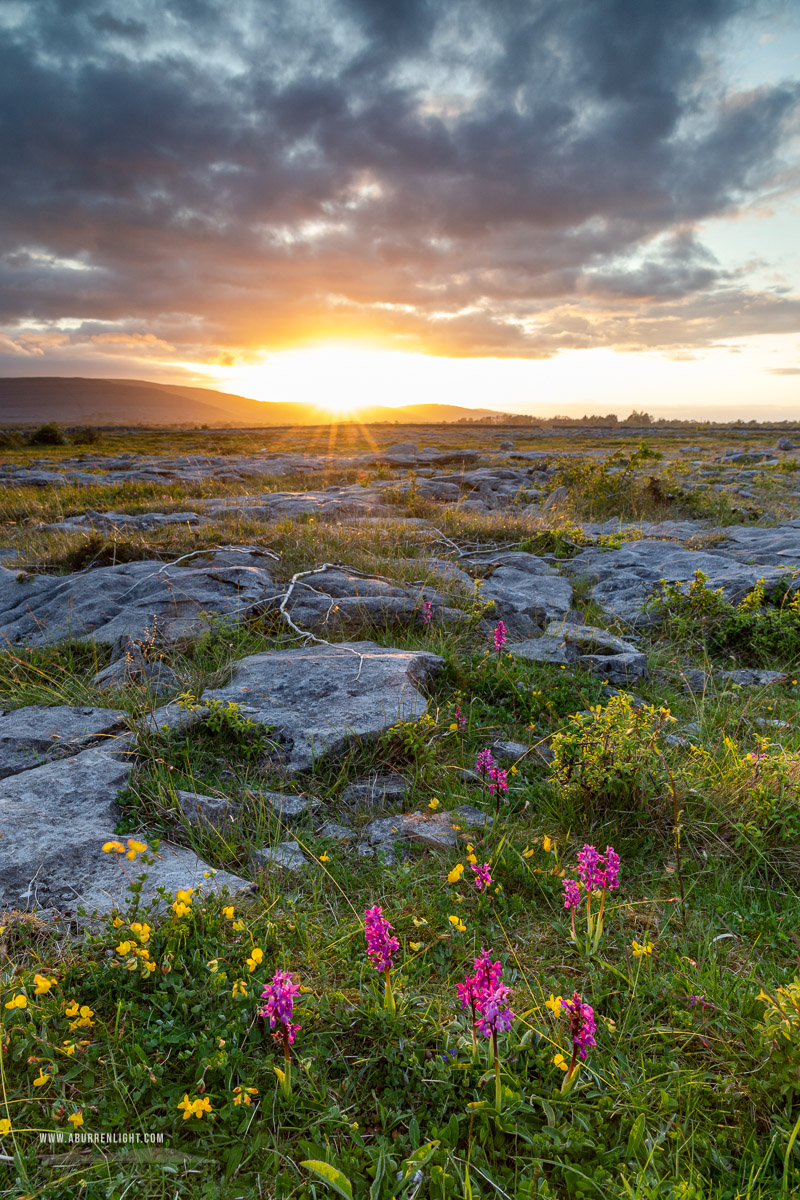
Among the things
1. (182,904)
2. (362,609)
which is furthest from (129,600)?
(182,904)

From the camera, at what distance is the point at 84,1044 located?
2020 millimetres

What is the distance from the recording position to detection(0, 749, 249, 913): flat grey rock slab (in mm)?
2652

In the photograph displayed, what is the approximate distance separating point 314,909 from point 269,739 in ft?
4.94

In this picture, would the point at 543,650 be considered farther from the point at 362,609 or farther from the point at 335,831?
the point at 335,831

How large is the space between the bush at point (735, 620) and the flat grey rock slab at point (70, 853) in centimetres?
544

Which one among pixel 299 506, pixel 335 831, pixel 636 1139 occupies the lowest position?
pixel 335 831

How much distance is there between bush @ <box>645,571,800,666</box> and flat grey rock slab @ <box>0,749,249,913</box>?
5439 millimetres

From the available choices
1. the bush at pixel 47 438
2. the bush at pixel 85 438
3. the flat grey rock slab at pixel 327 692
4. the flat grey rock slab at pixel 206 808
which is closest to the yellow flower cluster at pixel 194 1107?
the flat grey rock slab at pixel 206 808

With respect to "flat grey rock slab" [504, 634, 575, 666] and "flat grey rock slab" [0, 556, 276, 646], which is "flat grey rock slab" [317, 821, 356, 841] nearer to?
"flat grey rock slab" [504, 634, 575, 666]

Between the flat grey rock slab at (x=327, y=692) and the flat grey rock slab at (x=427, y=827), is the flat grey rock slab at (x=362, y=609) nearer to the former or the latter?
the flat grey rock slab at (x=327, y=692)

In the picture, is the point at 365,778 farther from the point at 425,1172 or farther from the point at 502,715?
the point at 425,1172

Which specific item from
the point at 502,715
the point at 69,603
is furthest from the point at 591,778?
the point at 69,603

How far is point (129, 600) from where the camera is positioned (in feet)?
22.4

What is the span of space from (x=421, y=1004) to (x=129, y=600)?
571 cm
